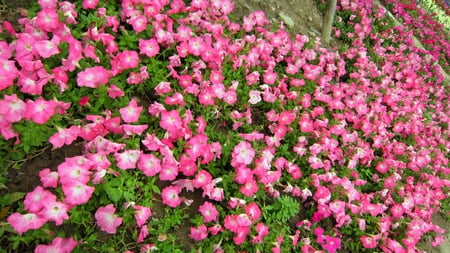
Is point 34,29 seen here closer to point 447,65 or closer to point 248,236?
point 248,236

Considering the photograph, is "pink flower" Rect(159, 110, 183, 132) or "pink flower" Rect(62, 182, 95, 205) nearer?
"pink flower" Rect(62, 182, 95, 205)

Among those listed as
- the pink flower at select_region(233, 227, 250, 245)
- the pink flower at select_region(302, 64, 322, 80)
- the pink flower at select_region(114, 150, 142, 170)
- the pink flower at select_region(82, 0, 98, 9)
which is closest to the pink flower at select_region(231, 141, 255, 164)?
the pink flower at select_region(233, 227, 250, 245)

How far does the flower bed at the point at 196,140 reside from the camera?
8.06 ft

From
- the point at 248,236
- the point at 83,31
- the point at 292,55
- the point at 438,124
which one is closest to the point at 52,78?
the point at 83,31

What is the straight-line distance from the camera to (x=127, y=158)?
2.58m

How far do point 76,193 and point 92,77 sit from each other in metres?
1.00

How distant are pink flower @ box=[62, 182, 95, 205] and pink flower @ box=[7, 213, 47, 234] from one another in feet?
0.62

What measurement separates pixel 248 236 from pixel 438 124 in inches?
204

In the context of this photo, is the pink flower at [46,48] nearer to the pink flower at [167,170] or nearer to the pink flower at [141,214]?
the pink flower at [167,170]

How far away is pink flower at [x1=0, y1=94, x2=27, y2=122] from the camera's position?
90.5 inches

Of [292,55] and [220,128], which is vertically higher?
[292,55]

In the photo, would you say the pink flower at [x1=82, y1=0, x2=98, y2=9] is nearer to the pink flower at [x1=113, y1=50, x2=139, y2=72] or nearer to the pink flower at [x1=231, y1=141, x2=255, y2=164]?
the pink flower at [x1=113, y1=50, x2=139, y2=72]

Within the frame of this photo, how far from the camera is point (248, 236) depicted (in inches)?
116

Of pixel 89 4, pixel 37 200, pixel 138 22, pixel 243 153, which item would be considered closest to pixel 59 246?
pixel 37 200
